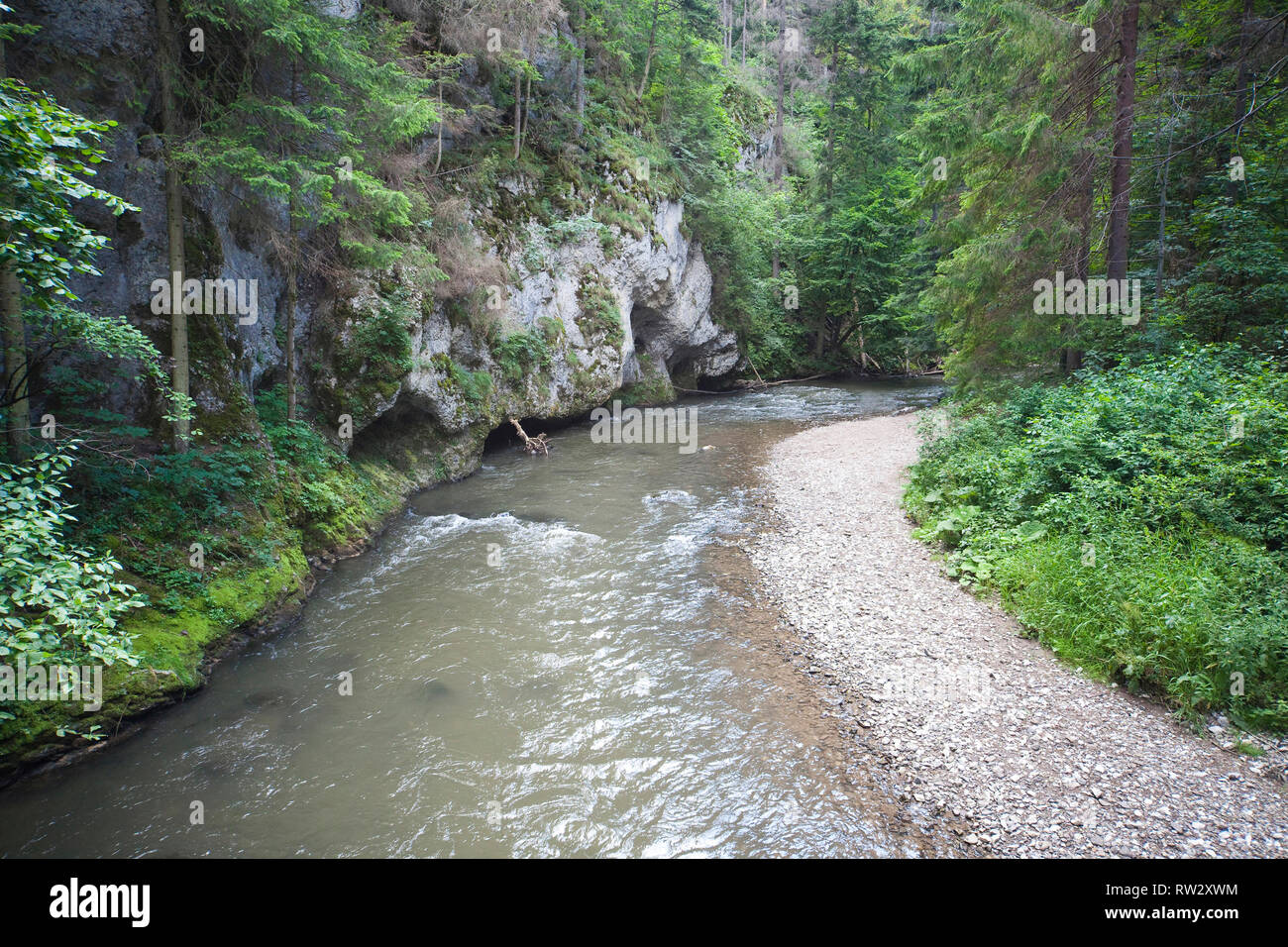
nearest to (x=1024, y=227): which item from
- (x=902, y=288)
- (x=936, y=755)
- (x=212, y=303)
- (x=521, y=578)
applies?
(x=936, y=755)

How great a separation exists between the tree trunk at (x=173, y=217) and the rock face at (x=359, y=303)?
19cm

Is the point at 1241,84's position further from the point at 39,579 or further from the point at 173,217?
the point at 39,579

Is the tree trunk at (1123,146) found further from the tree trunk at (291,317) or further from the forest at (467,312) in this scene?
the tree trunk at (291,317)

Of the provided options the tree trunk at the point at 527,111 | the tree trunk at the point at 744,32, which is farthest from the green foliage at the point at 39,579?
the tree trunk at the point at 744,32

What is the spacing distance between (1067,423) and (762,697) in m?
6.41

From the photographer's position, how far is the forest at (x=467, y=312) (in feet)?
19.6

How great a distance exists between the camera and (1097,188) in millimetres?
12469

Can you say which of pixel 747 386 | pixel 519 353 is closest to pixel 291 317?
pixel 519 353

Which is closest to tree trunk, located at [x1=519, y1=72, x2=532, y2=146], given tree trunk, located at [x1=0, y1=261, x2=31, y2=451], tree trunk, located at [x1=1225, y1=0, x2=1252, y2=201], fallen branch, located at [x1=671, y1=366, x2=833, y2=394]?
fallen branch, located at [x1=671, y1=366, x2=833, y2=394]

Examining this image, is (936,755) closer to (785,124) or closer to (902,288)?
(902,288)

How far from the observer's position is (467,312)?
15.5m

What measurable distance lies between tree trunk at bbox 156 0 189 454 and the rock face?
0.63ft

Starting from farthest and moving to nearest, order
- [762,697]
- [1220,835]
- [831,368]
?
[831,368] → [762,697] → [1220,835]

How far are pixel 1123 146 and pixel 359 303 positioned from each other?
49.4 ft
